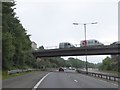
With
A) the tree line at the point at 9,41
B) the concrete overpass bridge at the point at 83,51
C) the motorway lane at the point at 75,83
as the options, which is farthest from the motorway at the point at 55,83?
the concrete overpass bridge at the point at 83,51

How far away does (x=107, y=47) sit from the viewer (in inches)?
3103

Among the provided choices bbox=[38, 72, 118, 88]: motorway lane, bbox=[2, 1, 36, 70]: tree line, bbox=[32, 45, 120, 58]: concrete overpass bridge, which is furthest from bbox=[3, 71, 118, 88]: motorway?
bbox=[32, 45, 120, 58]: concrete overpass bridge

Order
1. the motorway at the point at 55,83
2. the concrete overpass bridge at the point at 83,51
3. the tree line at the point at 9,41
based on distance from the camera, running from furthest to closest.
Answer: the concrete overpass bridge at the point at 83,51, the tree line at the point at 9,41, the motorway at the point at 55,83

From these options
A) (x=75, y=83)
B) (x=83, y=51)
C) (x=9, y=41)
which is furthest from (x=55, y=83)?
(x=83, y=51)

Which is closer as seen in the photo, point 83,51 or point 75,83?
point 75,83

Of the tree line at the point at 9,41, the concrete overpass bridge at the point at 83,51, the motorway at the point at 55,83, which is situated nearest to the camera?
the motorway at the point at 55,83

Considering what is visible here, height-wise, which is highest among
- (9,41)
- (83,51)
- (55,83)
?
(9,41)

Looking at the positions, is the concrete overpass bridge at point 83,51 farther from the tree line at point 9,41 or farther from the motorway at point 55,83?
the motorway at point 55,83

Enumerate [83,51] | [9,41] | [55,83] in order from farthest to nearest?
[83,51]
[9,41]
[55,83]

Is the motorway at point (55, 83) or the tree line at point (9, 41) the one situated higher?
the tree line at point (9, 41)

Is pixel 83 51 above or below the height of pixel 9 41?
below

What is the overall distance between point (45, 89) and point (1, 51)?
32.8 metres

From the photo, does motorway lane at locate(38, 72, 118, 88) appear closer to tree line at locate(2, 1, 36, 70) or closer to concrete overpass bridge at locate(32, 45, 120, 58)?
tree line at locate(2, 1, 36, 70)

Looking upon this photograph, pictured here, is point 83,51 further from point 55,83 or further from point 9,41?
point 55,83
